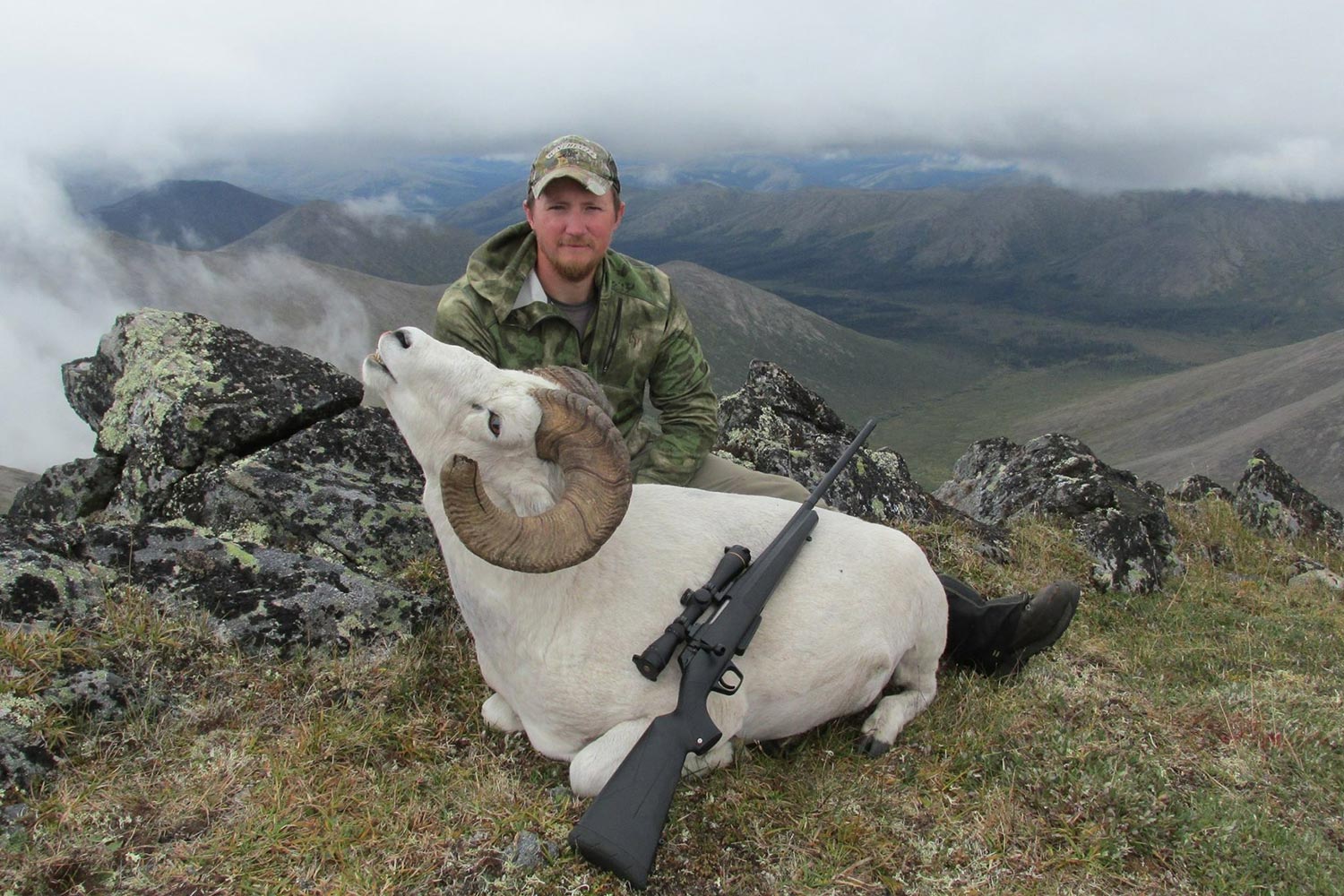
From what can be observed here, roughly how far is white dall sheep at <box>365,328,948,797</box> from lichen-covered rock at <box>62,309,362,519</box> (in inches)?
169

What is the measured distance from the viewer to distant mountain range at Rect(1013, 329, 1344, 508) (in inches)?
4589

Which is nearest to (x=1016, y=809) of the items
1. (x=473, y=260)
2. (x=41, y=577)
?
(x=473, y=260)

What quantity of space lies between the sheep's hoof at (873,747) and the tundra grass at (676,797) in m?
0.09

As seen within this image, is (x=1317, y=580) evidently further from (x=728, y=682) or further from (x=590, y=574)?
(x=590, y=574)

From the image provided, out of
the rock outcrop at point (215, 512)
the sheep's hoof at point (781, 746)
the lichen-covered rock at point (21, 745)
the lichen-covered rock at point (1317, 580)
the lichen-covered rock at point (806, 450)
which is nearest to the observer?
the lichen-covered rock at point (21, 745)

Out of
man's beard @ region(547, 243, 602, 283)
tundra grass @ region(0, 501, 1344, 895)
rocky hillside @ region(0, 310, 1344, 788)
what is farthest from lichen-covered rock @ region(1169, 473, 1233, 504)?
man's beard @ region(547, 243, 602, 283)

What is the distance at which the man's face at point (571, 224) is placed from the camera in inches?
265

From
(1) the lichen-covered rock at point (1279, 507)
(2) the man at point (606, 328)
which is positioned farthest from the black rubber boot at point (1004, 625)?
(1) the lichen-covered rock at point (1279, 507)

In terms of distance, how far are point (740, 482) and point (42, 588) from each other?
566 centimetres

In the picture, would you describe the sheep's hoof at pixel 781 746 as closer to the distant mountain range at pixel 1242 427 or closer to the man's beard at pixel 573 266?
the man's beard at pixel 573 266

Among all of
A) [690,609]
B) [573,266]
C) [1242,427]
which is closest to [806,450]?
[573,266]

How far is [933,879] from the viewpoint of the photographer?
4727mm

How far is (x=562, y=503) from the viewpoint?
462cm

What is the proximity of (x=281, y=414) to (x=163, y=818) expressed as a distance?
4964mm
